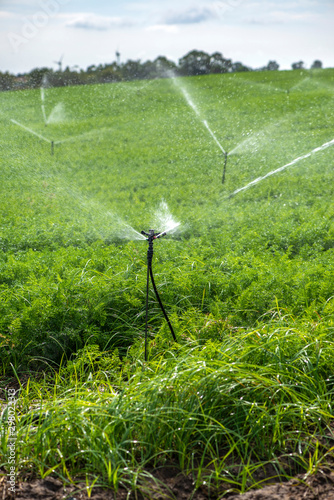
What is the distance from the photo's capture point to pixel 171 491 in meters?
2.50

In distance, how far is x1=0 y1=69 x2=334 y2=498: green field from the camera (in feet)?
8.98

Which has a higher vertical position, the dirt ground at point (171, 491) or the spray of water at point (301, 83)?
the spray of water at point (301, 83)

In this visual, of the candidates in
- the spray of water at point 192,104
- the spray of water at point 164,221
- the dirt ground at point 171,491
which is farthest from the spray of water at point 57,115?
the dirt ground at point 171,491

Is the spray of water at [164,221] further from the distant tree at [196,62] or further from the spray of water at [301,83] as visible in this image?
the spray of water at [301,83]

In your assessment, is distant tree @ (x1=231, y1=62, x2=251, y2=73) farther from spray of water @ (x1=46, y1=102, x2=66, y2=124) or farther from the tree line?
the tree line

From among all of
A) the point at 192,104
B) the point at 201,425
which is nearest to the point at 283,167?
the point at 201,425

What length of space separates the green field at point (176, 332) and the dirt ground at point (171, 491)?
0.20 ft

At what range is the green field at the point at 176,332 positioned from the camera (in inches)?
108

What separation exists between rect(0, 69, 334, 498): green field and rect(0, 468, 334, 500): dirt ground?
60 millimetres

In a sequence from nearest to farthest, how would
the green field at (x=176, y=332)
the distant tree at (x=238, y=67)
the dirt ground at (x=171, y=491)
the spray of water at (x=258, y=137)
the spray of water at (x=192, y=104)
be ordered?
the dirt ground at (x=171, y=491), the green field at (x=176, y=332), the spray of water at (x=258, y=137), the spray of water at (x=192, y=104), the distant tree at (x=238, y=67)

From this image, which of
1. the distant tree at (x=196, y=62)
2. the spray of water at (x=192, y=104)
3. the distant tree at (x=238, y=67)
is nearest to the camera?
the distant tree at (x=196, y=62)

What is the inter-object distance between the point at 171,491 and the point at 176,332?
6.11 ft

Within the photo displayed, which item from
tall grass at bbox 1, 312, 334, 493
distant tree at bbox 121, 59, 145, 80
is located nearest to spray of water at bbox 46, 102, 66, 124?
distant tree at bbox 121, 59, 145, 80

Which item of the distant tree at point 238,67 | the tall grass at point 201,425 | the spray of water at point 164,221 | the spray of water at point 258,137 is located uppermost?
the distant tree at point 238,67
